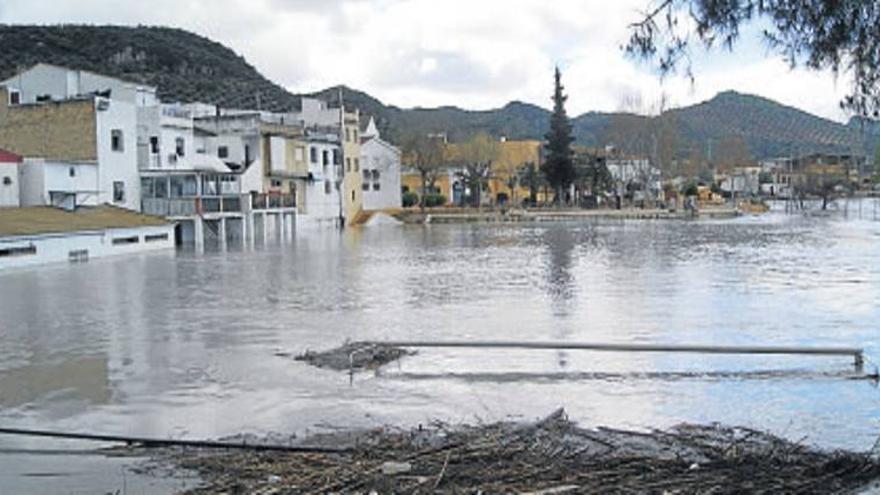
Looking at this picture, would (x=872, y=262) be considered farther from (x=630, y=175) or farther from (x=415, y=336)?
(x=630, y=175)

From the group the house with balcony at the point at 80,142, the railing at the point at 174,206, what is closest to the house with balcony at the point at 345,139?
the railing at the point at 174,206

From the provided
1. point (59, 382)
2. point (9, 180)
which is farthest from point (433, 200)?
point (59, 382)

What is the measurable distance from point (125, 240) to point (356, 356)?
106ft

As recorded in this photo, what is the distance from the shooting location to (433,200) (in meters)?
91.8

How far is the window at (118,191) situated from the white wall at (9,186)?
6308mm

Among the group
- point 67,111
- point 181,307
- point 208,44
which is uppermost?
point 208,44

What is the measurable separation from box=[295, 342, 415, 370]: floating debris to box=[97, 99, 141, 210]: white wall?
1454 inches

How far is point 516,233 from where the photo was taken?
58.3 metres

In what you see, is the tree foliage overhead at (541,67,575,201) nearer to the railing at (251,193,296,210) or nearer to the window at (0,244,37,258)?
the railing at (251,193,296,210)

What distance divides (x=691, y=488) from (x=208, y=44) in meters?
158

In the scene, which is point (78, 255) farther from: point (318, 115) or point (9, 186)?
point (318, 115)

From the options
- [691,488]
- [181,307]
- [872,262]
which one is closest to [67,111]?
[181,307]

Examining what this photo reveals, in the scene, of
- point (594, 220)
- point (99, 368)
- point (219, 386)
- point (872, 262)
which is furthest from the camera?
point (594, 220)

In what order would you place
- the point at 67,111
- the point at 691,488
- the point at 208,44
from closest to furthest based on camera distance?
the point at 691,488 → the point at 67,111 → the point at 208,44
